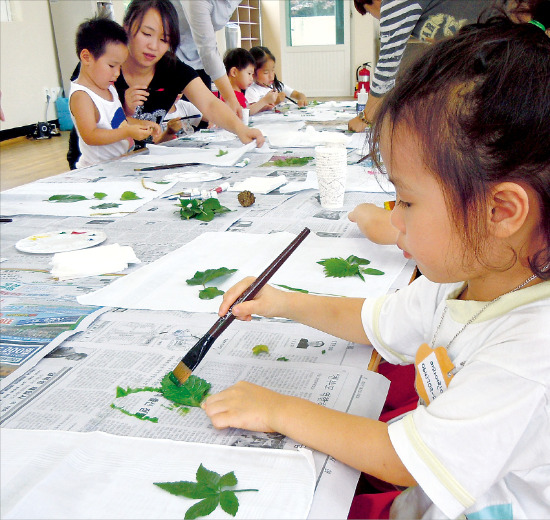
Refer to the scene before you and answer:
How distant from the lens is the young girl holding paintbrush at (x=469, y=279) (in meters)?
0.48

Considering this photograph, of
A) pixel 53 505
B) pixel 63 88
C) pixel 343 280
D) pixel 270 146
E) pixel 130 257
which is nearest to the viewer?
pixel 53 505

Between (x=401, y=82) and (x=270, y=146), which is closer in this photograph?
(x=401, y=82)

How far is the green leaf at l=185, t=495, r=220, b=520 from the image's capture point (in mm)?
433

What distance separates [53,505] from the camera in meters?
0.45

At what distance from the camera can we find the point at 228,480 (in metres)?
0.47

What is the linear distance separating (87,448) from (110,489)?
0.06 metres

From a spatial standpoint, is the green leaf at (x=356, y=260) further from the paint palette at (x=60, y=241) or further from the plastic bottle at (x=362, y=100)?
the plastic bottle at (x=362, y=100)

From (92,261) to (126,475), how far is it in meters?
0.56

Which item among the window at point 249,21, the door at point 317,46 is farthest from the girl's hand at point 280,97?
the door at point 317,46

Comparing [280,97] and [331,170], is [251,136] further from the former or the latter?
[280,97]

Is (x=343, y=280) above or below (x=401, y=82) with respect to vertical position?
below

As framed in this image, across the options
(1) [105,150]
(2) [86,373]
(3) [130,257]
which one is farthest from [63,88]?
(2) [86,373]

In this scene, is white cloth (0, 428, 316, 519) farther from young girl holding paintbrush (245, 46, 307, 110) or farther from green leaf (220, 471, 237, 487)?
young girl holding paintbrush (245, 46, 307, 110)

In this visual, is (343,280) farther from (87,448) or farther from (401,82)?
(87,448)
